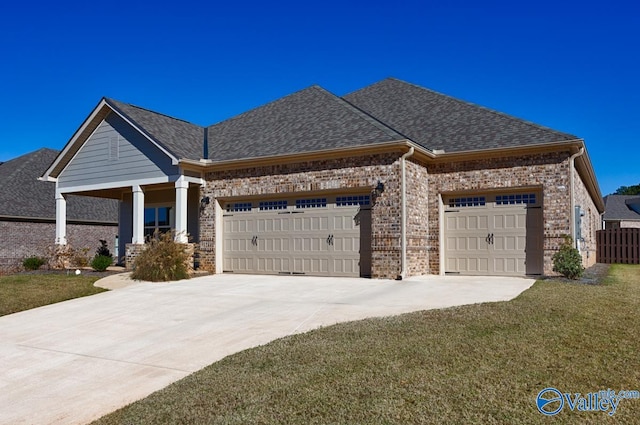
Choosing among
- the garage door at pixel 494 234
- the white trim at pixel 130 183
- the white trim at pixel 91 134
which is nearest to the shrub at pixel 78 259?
the white trim at pixel 130 183

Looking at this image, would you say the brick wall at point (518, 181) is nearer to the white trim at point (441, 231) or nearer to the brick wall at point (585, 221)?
the white trim at point (441, 231)

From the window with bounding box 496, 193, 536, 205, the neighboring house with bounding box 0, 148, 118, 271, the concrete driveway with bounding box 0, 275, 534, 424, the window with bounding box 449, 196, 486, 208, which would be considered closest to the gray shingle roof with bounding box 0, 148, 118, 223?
the neighboring house with bounding box 0, 148, 118, 271

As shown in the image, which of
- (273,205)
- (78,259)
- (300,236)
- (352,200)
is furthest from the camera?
(78,259)

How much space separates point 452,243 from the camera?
50.9 ft

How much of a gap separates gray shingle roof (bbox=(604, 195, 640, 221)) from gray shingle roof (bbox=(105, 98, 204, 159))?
36.0 metres

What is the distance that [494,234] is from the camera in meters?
14.8

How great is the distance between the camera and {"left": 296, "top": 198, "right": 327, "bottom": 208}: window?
15430 mm

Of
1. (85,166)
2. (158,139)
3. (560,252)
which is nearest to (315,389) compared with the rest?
(560,252)

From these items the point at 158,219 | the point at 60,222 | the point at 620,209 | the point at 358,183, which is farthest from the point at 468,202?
the point at 620,209

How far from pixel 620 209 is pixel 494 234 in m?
34.8

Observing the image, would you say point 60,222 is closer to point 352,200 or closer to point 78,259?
point 78,259

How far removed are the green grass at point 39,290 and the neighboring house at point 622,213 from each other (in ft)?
133

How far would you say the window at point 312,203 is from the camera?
15430mm

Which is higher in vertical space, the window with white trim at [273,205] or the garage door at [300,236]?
the window with white trim at [273,205]
